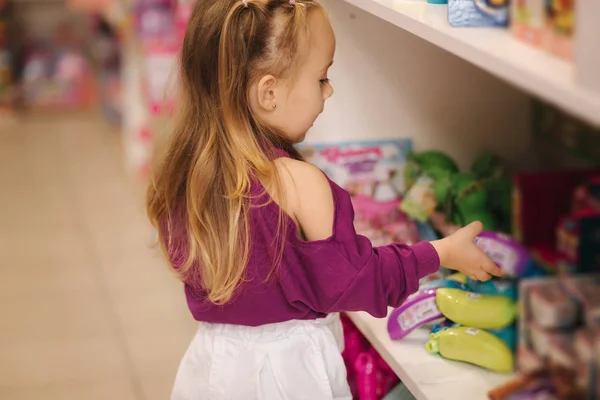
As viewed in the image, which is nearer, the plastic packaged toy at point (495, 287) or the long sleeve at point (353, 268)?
the plastic packaged toy at point (495, 287)

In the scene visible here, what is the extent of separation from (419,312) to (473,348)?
0.12m

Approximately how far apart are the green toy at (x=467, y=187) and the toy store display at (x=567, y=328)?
1.83 ft

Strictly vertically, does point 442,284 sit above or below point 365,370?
above

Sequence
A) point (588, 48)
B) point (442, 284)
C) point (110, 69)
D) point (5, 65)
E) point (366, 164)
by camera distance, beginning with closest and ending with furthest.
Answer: point (588, 48)
point (442, 284)
point (366, 164)
point (110, 69)
point (5, 65)

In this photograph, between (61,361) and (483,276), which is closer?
(483,276)

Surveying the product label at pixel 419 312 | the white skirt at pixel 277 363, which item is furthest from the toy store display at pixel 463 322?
the white skirt at pixel 277 363

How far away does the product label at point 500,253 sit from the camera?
2.85 feet

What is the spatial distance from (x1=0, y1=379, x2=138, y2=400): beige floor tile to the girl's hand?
1.21 metres

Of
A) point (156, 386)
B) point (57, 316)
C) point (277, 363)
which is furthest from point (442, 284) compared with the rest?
point (57, 316)

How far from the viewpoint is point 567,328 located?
2.21ft

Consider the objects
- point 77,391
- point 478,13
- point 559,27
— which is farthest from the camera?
point 77,391

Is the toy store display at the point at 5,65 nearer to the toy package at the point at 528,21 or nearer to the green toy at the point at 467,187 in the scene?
the green toy at the point at 467,187

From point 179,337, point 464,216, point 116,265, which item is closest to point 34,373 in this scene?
point 179,337

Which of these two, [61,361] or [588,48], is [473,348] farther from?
[61,361]
